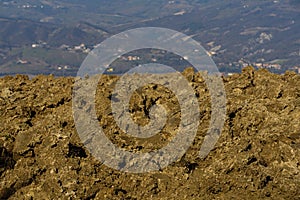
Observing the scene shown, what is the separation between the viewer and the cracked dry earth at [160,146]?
1170 cm

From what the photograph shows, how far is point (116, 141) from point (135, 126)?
98 centimetres

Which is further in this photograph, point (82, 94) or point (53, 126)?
point (82, 94)

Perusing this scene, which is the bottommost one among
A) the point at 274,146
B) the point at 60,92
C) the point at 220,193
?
the point at 220,193

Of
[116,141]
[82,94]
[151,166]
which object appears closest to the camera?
[151,166]

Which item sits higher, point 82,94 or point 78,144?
point 82,94

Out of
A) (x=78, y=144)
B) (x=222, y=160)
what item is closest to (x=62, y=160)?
(x=78, y=144)

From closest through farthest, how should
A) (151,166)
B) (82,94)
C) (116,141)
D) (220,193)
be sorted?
(220,193) → (151,166) → (116,141) → (82,94)

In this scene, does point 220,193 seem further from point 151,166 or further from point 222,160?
point 151,166

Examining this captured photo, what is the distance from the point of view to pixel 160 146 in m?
13.5

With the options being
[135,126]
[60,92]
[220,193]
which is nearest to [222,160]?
[220,193]

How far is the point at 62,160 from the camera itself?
12312 mm

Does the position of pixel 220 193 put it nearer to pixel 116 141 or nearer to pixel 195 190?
pixel 195 190

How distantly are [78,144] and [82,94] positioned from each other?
2628 millimetres

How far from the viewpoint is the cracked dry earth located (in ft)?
38.4
